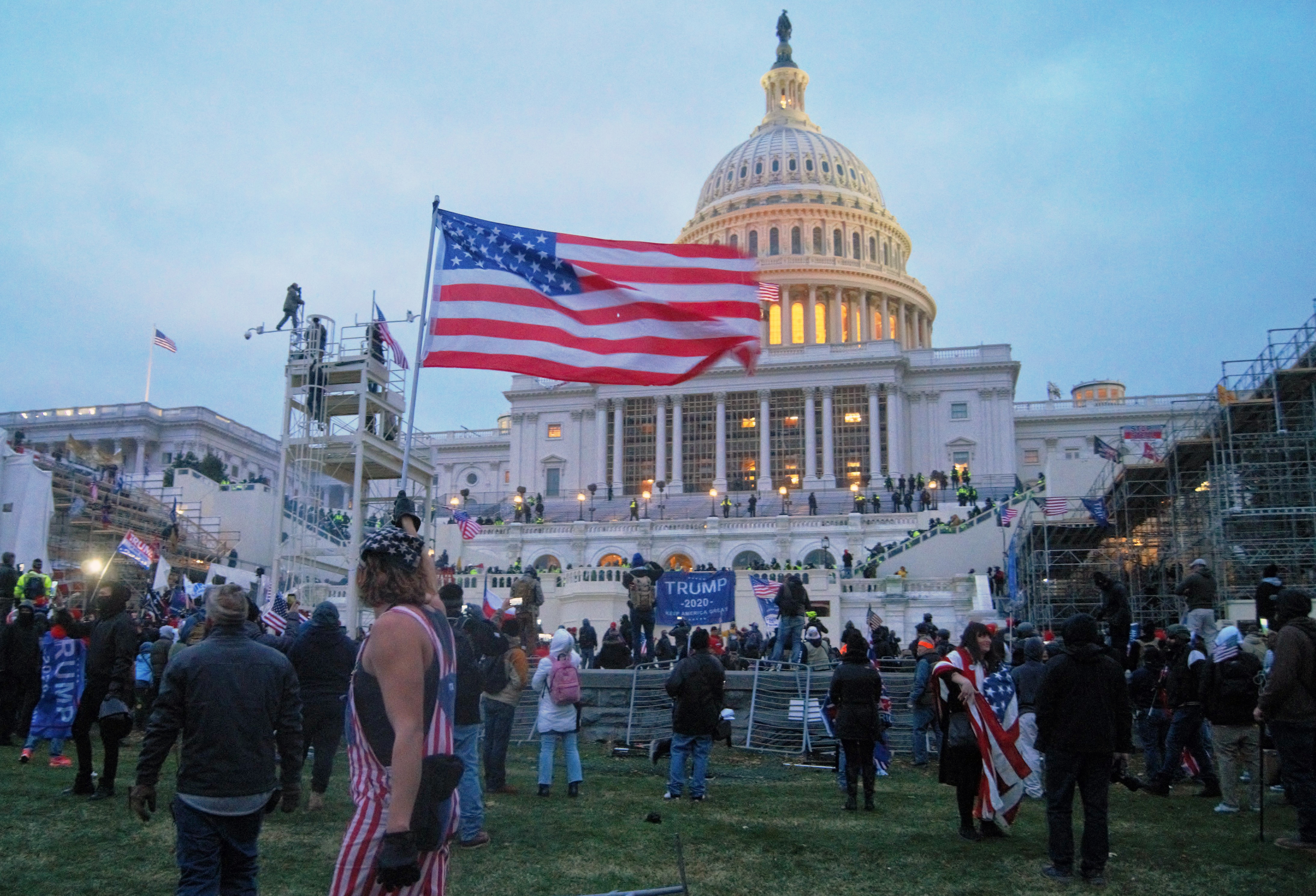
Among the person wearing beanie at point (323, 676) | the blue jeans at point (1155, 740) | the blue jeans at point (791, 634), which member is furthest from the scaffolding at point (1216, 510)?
the person wearing beanie at point (323, 676)

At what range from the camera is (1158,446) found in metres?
44.7

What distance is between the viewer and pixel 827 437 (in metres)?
75.0

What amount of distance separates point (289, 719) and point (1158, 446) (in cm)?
4226

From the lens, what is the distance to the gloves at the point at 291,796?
33.9 feet

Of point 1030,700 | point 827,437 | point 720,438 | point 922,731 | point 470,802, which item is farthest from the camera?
point 720,438

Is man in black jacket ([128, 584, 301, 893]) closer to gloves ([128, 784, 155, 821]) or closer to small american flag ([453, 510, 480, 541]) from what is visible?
gloves ([128, 784, 155, 821])

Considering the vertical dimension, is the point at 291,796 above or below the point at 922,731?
below

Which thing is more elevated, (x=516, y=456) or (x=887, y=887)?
(x=516, y=456)

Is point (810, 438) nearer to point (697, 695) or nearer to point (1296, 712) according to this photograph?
point (697, 695)

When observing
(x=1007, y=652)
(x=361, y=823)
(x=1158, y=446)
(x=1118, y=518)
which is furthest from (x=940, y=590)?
(x=361, y=823)

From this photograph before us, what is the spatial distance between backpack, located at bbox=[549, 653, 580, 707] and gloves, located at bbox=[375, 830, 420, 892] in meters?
7.78

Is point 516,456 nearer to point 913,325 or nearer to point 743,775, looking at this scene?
point 913,325

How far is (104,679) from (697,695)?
18.8 ft

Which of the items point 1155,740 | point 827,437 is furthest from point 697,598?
point 827,437
